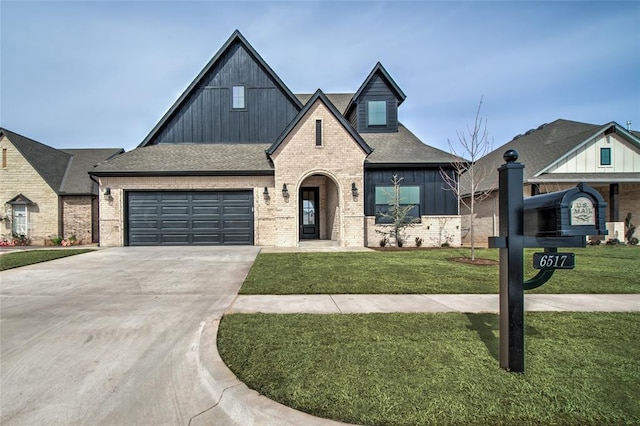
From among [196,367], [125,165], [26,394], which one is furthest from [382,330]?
[125,165]

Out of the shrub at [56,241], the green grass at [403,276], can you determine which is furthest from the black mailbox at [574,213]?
the shrub at [56,241]

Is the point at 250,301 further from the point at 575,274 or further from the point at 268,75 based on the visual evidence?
the point at 268,75

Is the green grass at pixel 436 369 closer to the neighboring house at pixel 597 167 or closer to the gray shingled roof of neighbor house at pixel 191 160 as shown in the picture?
the gray shingled roof of neighbor house at pixel 191 160

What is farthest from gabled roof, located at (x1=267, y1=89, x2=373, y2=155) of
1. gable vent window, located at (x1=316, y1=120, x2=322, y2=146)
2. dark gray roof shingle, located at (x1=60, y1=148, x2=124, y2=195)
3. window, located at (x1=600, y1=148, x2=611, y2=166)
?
window, located at (x1=600, y1=148, x2=611, y2=166)

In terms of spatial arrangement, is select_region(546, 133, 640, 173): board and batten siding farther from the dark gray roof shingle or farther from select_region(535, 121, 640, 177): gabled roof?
the dark gray roof shingle

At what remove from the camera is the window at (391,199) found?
587 inches

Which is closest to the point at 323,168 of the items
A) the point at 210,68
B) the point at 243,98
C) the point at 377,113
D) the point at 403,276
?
the point at 377,113

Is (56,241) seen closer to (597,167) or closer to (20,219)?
(20,219)

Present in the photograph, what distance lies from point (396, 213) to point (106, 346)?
12277 millimetres

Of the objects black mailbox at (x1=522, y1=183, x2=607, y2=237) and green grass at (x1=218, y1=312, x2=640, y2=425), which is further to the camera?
black mailbox at (x1=522, y1=183, x2=607, y2=237)

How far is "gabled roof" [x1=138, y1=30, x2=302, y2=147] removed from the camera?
16641mm

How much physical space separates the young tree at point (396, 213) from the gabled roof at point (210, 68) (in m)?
7.32

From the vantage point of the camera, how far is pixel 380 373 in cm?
286

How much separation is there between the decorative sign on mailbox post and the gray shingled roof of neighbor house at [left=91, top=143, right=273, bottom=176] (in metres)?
12.4
